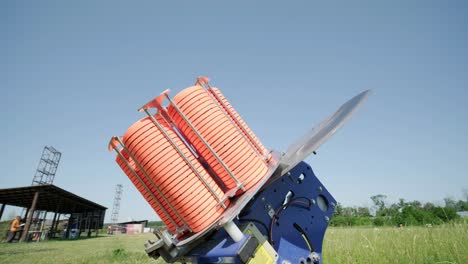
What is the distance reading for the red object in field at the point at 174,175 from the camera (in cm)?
240

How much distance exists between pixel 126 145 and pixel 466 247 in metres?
4.22

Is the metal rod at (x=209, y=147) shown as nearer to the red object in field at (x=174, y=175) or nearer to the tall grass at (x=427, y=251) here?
the red object in field at (x=174, y=175)

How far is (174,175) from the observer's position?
7.97ft

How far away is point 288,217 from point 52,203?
33216mm

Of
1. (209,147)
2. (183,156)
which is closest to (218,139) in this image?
(209,147)

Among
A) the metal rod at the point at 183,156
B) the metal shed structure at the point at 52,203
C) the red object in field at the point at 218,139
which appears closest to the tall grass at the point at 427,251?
the red object in field at the point at 218,139

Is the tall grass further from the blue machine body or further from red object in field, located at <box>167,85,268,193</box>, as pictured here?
red object in field, located at <box>167,85,268,193</box>

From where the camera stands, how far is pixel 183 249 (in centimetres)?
262

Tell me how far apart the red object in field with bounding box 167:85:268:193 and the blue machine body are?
313mm

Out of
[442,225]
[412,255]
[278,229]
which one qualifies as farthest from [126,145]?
[442,225]

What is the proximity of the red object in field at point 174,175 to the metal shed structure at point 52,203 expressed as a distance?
22.6 m

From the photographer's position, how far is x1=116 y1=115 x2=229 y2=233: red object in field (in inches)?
94.7

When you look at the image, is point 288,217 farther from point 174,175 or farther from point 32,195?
point 32,195

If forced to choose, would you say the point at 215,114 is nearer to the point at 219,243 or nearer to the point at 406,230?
the point at 219,243
